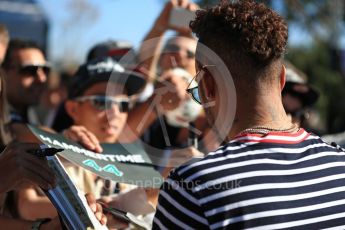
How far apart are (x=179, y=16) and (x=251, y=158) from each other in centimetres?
182

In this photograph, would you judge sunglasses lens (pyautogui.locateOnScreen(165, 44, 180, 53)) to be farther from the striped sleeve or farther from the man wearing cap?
the striped sleeve

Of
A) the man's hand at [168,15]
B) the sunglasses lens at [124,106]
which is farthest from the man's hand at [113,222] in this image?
the man's hand at [168,15]

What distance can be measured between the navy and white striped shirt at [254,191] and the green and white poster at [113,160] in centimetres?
58

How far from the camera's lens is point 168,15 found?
3.34 meters

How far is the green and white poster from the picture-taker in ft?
6.82

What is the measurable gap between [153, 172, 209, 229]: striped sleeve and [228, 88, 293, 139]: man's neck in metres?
0.29

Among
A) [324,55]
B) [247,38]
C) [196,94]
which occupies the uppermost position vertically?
[247,38]

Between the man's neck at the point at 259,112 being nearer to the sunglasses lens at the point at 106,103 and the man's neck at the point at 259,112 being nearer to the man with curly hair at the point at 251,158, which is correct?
the man with curly hair at the point at 251,158

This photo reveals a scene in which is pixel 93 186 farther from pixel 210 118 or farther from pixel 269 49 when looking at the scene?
pixel 269 49

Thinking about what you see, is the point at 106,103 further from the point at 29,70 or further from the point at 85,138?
the point at 29,70

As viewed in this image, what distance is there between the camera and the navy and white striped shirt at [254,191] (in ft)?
4.92

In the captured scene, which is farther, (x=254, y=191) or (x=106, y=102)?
(x=106, y=102)

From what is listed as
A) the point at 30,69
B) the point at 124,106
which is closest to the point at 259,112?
the point at 124,106

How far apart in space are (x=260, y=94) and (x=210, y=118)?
8.5 inches
